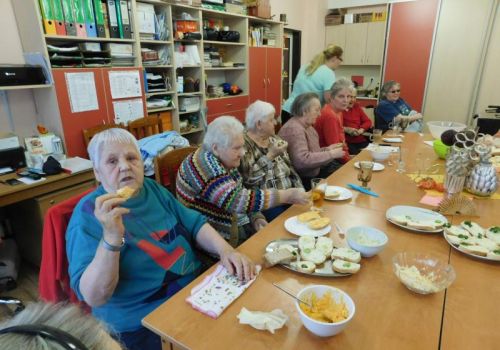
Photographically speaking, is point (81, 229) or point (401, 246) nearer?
point (81, 229)

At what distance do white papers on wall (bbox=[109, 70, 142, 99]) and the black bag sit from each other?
1.48m

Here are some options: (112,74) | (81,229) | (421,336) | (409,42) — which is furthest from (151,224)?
(409,42)

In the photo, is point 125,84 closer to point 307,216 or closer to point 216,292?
point 307,216

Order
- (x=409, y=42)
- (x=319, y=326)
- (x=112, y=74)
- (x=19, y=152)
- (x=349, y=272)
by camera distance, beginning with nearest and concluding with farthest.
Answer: (x=319, y=326), (x=349, y=272), (x=19, y=152), (x=112, y=74), (x=409, y=42)

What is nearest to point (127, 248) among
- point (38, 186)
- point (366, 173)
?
point (366, 173)

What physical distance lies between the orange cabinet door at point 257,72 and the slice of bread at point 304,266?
3.89 meters

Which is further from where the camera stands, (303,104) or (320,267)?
(303,104)

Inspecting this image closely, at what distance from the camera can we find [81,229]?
1069 millimetres

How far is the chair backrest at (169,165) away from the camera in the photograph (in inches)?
74.0

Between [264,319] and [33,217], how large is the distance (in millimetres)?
2213

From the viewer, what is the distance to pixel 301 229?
1.37m

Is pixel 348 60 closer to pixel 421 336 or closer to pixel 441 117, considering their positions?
pixel 441 117

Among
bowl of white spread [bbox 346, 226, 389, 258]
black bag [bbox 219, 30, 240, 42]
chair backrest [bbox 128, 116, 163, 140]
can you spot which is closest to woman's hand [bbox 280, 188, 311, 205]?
bowl of white spread [bbox 346, 226, 389, 258]

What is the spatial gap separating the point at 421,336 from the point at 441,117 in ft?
18.3
